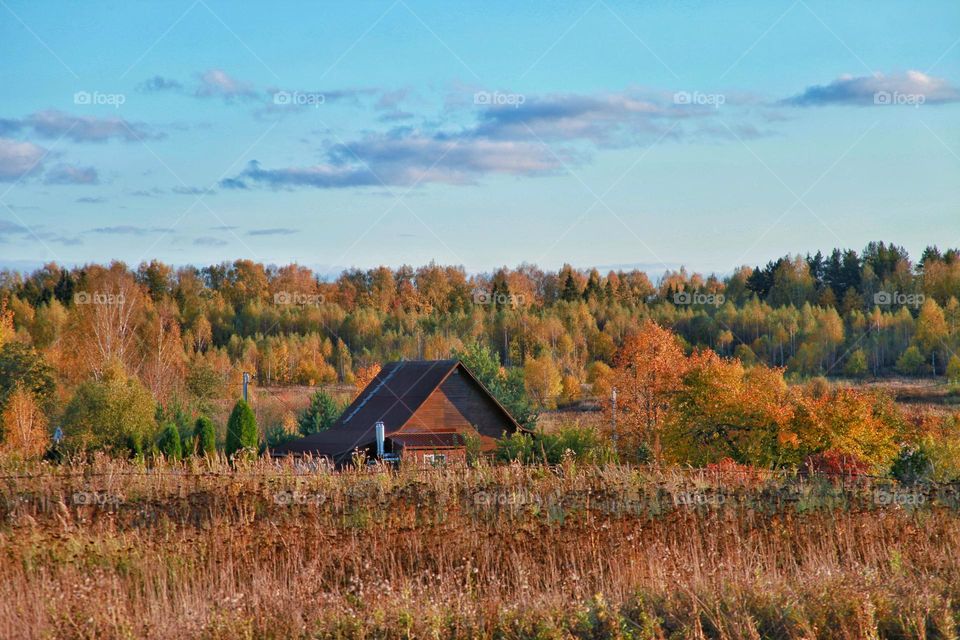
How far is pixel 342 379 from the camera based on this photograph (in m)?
99.6

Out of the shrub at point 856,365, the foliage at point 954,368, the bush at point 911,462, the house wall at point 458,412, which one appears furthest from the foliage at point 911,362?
the bush at point 911,462

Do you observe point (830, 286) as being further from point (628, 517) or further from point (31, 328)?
point (628, 517)

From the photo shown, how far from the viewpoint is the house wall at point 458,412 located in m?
35.1

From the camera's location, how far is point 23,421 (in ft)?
139

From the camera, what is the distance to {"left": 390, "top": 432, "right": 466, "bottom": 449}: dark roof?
3328cm

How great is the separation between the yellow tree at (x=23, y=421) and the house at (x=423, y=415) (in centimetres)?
1407

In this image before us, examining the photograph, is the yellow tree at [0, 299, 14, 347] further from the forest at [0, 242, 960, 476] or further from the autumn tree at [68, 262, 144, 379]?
the autumn tree at [68, 262, 144, 379]

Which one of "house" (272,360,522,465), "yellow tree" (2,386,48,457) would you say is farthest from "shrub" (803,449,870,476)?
"yellow tree" (2,386,48,457)

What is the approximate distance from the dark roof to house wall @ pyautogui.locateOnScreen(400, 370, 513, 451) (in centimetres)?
43

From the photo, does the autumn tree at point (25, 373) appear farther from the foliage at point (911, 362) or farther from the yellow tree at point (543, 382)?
the foliage at point (911, 362)

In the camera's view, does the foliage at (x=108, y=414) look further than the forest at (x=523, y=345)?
Yes

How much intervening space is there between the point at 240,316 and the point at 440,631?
108890mm

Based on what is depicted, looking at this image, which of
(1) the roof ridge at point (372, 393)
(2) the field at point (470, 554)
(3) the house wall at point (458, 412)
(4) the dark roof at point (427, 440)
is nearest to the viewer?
(2) the field at point (470, 554)

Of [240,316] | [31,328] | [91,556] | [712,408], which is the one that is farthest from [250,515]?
[240,316]
